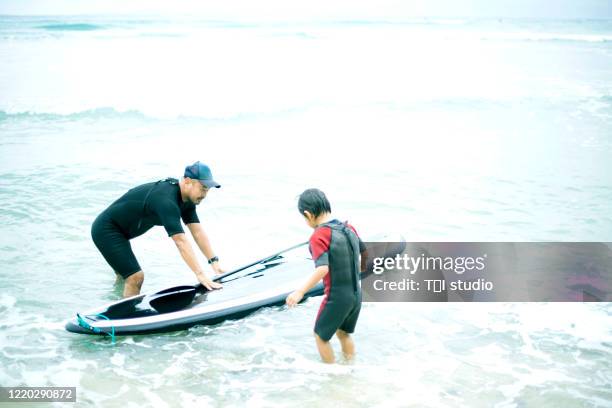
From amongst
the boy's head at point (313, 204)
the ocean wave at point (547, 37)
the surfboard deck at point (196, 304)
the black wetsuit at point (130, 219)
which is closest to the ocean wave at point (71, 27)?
the ocean wave at point (547, 37)

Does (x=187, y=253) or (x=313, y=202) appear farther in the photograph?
(x=187, y=253)

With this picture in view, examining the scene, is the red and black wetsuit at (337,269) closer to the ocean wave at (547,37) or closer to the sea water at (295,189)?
the sea water at (295,189)

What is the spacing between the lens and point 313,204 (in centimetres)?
402

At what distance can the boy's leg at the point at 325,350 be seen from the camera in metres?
4.25

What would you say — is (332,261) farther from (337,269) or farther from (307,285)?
(307,285)

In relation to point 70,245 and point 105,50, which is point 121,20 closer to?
point 105,50

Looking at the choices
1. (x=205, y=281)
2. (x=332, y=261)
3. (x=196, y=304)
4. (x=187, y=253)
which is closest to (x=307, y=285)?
(x=332, y=261)

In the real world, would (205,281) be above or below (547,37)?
below

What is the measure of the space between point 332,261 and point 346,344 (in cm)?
82

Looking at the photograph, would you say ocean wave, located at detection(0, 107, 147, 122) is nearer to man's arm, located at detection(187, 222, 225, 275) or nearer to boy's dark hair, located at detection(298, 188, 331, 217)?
man's arm, located at detection(187, 222, 225, 275)

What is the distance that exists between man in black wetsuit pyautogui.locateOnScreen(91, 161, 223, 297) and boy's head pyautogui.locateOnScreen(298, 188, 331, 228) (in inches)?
43.7

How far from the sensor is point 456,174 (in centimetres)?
1117

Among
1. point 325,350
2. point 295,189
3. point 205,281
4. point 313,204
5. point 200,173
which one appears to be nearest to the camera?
point 313,204

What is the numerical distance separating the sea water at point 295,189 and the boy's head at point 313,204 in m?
1.26
